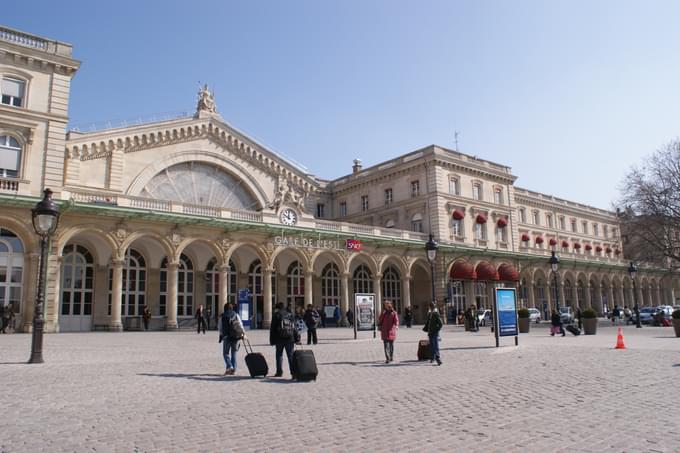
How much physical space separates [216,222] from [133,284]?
6673 mm

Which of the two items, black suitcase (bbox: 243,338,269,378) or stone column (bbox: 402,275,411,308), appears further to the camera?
stone column (bbox: 402,275,411,308)

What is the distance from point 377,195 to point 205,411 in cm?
4130

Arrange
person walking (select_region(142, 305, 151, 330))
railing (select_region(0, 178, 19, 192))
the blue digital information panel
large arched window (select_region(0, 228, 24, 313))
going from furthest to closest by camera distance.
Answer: person walking (select_region(142, 305, 151, 330)) → large arched window (select_region(0, 228, 24, 313)) → railing (select_region(0, 178, 19, 192)) → the blue digital information panel

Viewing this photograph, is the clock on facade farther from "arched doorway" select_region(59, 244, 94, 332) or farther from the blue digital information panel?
the blue digital information panel

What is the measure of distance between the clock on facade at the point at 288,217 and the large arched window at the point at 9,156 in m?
14.9

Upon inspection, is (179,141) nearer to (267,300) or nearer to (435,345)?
(267,300)

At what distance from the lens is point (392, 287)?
144 ft

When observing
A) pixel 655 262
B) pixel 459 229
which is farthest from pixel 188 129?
pixel 655 262

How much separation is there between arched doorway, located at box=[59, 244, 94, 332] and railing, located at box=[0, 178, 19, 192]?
4660mm

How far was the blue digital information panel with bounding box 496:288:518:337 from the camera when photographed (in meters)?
18.3

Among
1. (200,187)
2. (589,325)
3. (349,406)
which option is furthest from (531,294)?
(349,406)

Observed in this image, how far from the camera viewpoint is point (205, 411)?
7312mm

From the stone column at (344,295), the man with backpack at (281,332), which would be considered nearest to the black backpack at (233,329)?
the man with backpack at (281,332)

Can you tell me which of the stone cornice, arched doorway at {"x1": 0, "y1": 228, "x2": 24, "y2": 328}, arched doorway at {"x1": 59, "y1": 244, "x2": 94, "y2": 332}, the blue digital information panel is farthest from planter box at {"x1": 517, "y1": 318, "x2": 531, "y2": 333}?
arched doorway at {"x1": 0, "y1": 228, "x2": 24, "y2": 328}
